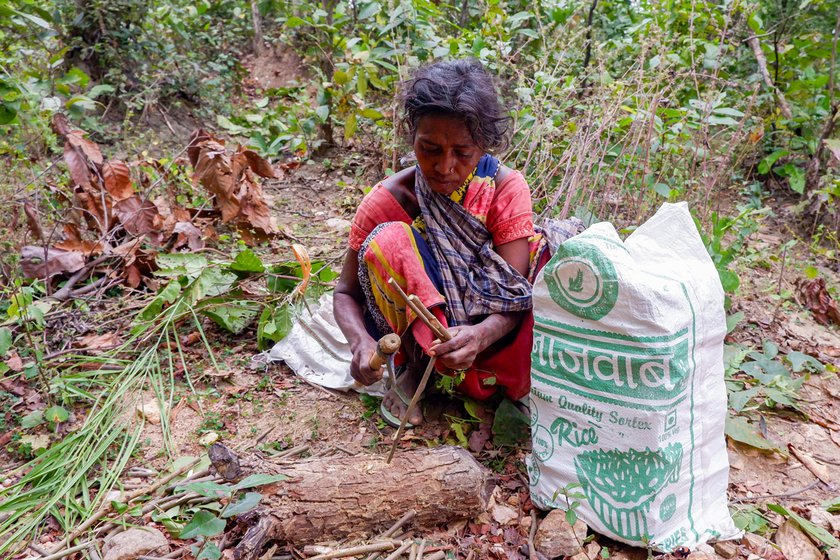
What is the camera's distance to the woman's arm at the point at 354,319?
1.68m

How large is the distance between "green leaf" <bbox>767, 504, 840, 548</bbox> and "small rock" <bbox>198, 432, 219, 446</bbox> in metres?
1.66

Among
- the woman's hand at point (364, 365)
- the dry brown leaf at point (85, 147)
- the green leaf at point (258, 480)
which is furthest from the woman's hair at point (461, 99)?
the dry brown leaf at point (85, 147)

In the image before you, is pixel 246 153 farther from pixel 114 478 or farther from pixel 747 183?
pixel 747 183

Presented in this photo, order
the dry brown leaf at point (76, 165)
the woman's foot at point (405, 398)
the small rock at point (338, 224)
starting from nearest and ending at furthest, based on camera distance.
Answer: the woman's foot at point (405, 398), the dry brown leaf at point (76, 165), the small rock at point (338, 224)

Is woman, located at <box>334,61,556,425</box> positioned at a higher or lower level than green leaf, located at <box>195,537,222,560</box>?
higher

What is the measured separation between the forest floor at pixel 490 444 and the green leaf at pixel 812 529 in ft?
0.14

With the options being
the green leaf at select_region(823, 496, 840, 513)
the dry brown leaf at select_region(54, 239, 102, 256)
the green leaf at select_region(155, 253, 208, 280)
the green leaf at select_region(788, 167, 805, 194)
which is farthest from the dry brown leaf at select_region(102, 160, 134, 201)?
the green leaf at select_region(788, 167, 805, 194)

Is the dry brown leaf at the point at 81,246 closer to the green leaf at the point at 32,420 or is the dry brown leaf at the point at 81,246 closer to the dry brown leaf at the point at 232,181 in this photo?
the dry brown leaf at the point at 232,181

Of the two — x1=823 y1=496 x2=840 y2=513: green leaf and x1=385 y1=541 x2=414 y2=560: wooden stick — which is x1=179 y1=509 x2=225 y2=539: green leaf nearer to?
x1=385 y1=541 x2=414 y2=560: wooden stick

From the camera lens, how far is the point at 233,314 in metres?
2.39

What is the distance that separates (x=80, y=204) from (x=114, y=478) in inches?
64.5

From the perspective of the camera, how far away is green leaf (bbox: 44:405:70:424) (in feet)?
6.09

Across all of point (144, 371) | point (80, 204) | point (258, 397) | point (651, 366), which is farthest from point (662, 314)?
point (80, 204)

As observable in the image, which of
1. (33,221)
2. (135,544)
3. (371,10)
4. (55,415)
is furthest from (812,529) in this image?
(371,10)
